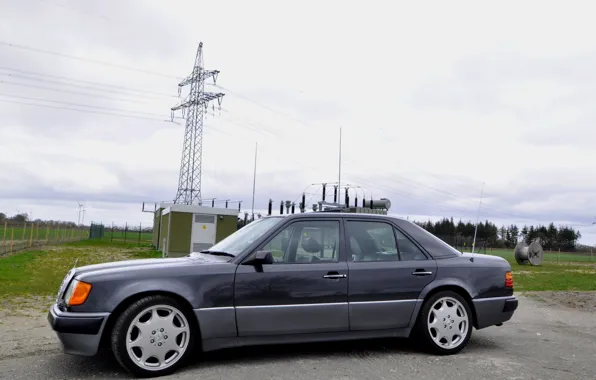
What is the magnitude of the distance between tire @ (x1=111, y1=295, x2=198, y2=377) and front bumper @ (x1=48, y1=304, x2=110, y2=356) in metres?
0.14

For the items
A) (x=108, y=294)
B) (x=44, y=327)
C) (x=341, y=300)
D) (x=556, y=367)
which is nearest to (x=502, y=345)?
(x=556, y=367)

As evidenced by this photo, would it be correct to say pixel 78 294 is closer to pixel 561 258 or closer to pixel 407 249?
pixel 407 249

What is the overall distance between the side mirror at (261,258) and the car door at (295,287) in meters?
0.05

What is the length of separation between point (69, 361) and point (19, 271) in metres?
12.1

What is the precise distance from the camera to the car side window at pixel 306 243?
17.7 feet

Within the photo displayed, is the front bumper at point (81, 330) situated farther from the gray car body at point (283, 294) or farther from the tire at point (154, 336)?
the tire at point (154, 336)

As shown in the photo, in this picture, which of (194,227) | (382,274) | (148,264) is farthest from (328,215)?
(194,227)

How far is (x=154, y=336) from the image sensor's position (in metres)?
4.77

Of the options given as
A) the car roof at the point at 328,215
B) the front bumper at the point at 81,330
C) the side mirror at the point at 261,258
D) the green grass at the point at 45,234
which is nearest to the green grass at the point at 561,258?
the green grass at the point at 45,234

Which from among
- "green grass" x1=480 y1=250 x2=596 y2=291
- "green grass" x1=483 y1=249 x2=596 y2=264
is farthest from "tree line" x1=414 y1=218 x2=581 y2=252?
"green grass" x1=480 y1=250 x2=596 y2=291

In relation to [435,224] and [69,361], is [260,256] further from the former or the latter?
[435,224]

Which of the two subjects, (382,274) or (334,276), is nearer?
(334,276)

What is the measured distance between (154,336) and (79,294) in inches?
29.4

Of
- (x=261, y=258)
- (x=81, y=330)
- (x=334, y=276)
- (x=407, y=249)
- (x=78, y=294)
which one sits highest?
(x=407, y=249)
